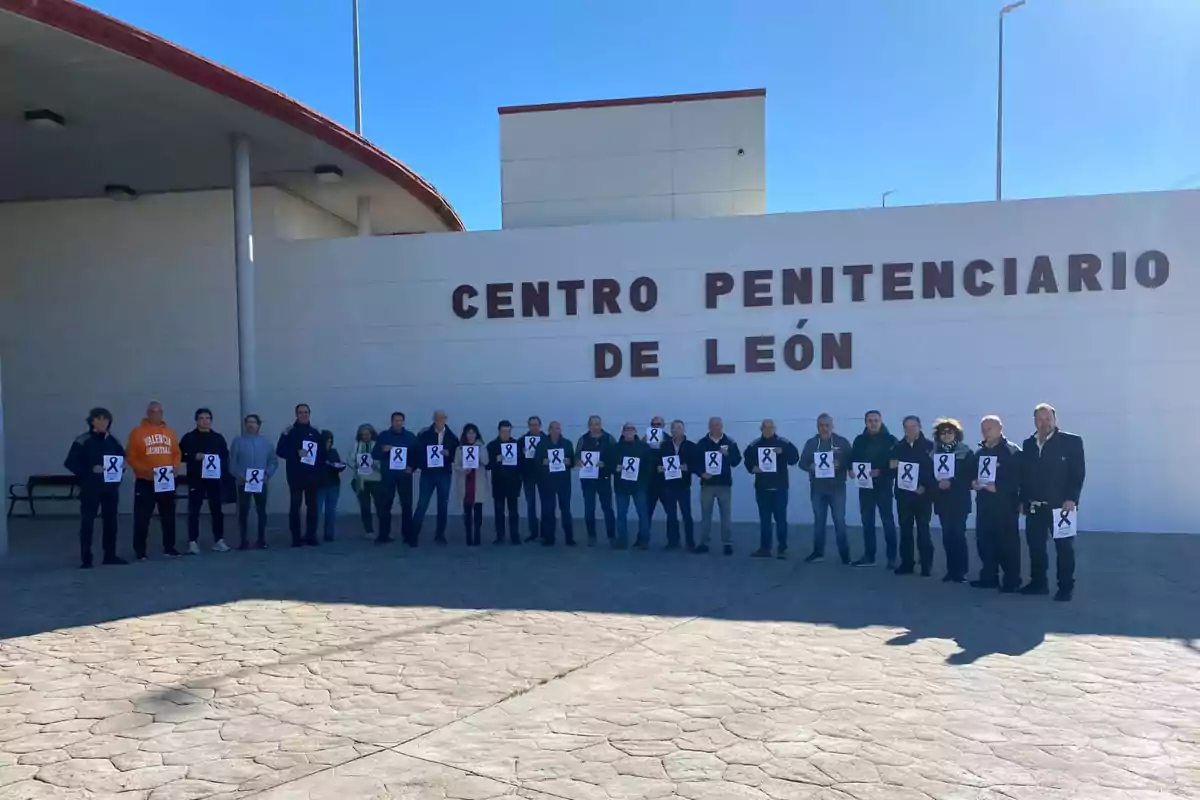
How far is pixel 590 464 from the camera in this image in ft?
35.8

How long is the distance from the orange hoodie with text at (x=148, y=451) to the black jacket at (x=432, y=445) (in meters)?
2.80

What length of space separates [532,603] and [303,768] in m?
3.62

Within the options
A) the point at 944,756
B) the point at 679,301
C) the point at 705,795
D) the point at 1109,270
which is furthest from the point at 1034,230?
the point at 705,795

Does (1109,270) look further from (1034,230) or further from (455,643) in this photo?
(455,643)

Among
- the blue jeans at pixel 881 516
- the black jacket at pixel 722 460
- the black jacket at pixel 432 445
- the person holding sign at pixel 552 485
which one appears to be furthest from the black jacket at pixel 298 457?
the blue jeans at pixel 881 516

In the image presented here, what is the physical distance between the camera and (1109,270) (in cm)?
1185

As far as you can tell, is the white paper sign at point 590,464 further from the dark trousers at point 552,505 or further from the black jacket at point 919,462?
the black jacket at point 919,462

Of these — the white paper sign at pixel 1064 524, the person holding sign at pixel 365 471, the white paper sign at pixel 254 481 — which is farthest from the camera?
the person holding sign at pixel 365 471

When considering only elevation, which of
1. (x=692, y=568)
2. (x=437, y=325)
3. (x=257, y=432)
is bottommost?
(x=692, y=568)

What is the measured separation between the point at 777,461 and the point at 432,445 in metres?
4.31

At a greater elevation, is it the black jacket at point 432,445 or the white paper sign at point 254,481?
the black jacket at point 432,445

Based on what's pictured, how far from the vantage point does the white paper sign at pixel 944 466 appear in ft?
28.9

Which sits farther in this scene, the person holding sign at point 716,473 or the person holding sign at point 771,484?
the person holding sign at point 716,473

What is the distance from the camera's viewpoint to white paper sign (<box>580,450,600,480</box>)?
35.8 ft
